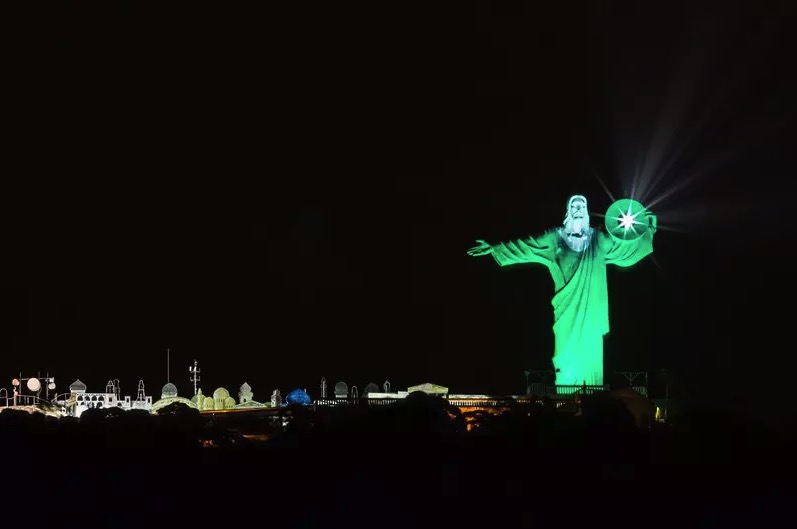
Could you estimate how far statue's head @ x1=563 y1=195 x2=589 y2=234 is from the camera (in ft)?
95.2

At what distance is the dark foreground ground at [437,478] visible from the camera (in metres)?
8.71

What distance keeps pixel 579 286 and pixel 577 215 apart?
212 cm

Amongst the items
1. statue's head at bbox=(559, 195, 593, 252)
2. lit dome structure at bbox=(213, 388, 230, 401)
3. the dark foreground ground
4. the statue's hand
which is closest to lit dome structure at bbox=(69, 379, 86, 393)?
lit dome structure at bbox=(213, 388, 230, 401)

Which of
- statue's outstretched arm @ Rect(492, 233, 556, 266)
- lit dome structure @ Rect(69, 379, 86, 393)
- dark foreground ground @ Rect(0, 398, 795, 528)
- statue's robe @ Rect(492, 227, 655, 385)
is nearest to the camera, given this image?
dark foreground ground @ Rect(0, 398, 795, 528)

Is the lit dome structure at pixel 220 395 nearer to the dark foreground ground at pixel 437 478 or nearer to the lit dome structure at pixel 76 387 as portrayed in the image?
the lit dome structure at pixel 76 387

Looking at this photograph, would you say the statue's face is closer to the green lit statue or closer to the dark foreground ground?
the green lit statue

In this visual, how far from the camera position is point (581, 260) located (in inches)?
1135

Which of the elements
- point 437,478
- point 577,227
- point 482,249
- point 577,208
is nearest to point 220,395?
point 482,249

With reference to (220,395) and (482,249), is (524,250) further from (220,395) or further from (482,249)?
(220,395)

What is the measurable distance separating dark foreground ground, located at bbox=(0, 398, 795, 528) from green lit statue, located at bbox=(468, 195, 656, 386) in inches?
658

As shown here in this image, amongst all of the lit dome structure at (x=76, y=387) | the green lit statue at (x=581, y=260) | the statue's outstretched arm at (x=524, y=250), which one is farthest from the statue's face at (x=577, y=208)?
the lit dome structure at (x=76, y=387)

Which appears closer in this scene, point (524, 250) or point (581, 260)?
point (581, 260)


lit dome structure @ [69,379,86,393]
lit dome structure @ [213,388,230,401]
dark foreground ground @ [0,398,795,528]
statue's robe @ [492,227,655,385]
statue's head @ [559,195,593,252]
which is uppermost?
statue's head @ [559,195,593,252]

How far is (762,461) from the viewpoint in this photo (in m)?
9.23
